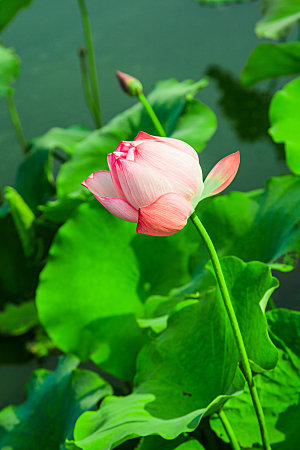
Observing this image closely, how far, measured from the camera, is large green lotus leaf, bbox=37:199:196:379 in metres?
0.94

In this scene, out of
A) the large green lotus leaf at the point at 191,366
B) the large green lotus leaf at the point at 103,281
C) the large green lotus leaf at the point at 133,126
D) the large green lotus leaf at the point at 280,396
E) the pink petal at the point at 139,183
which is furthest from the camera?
the large green lotus leaf at the point at 133,126

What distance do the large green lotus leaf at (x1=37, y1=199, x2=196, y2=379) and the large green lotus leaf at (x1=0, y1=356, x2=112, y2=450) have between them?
8 cm

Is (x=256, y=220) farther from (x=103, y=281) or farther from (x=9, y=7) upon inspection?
(x=9, y=7)

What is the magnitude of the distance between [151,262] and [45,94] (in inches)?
48.8

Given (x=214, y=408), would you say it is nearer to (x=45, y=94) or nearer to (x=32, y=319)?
(x=32, y=319)

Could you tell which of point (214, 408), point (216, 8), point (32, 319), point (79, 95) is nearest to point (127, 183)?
point (214, 408)

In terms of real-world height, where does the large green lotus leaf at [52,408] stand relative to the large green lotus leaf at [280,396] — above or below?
below

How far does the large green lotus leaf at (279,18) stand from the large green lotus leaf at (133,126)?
38cm

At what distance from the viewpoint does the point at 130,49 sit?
2148 mm

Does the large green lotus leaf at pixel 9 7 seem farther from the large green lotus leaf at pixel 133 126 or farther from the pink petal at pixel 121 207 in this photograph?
the pink petal at pixel 121 207

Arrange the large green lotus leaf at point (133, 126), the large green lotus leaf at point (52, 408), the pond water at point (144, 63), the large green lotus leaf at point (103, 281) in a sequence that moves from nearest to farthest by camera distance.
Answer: the large green lotus leaf at point (52, 408), the large green lotus leaf at point (103, 281), the large green lotus leaf at point (133, 126), the pond water at point (144, 63)

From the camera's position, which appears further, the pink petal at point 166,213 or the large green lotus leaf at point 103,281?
Result: the large green lotus leaf at point 103,281

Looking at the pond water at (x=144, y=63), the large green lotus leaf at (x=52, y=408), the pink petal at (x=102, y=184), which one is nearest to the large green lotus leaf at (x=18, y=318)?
the large green lotus leaf at (x=52, y=408)

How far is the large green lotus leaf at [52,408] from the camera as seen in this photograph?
805 mm
